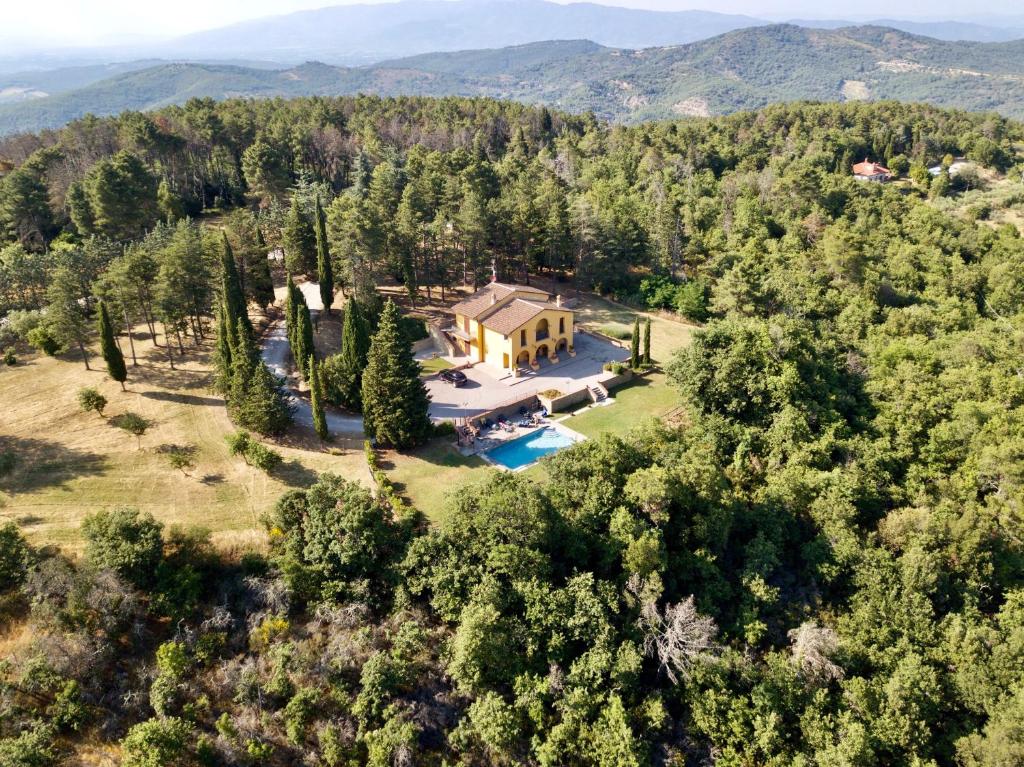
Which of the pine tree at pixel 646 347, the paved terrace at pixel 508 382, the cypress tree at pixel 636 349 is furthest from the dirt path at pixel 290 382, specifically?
the pine tree at pixel 646 347

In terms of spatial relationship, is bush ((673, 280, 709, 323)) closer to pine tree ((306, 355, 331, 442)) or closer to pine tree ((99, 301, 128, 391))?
pine tree ((306, 355, 331, 442))

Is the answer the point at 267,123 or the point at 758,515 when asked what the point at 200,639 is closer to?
the point at 758,515

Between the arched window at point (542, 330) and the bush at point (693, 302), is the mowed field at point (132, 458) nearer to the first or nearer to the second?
the arched window at point (542, 330)

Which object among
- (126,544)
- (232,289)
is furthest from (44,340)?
(126,544)

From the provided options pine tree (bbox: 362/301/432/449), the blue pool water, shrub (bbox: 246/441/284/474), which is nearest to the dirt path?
pine tree (bbox: 362/301/432/449)

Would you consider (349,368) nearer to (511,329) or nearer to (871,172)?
(511,329)
